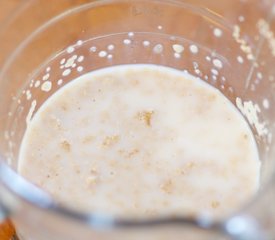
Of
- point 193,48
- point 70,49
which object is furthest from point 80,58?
point 193,48

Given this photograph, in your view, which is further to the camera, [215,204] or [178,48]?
[178,48]

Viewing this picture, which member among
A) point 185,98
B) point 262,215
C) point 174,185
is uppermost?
point 185,98

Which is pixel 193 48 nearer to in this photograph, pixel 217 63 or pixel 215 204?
pixel 217 63

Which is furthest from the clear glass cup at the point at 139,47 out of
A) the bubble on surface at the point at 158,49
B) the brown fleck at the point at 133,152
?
the brown fleck at the point at 133,152

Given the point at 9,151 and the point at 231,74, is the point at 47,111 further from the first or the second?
the point at 231,74

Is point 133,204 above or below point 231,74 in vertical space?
below

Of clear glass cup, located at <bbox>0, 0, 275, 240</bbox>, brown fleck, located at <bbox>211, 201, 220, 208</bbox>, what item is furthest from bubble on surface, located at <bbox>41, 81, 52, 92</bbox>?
brown fleck, located at <bbox>211, 201, 220, 208</bbox>

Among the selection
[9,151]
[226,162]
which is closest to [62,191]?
[9,151]
